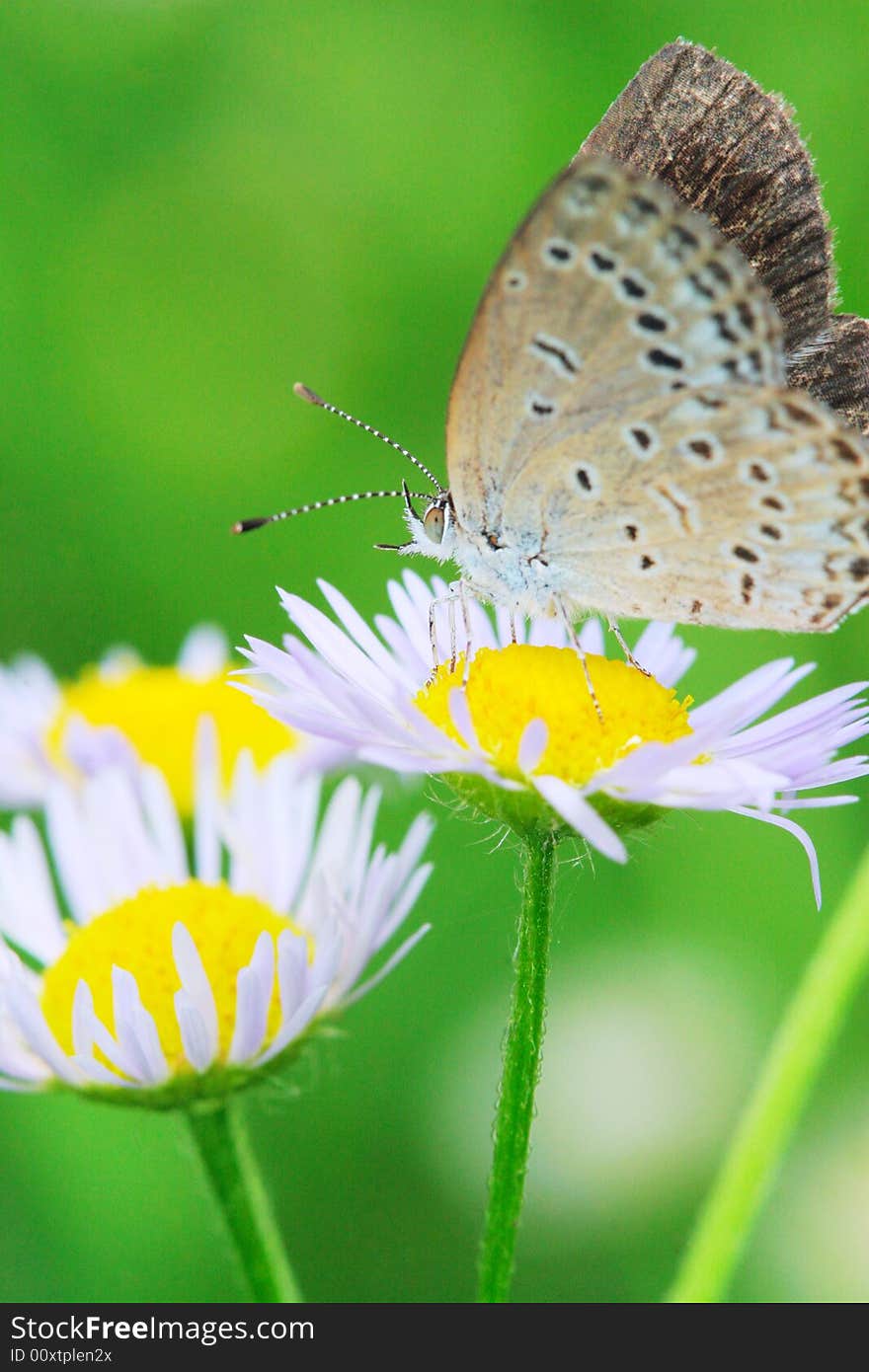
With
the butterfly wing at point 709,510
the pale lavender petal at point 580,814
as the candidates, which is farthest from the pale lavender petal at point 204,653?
the pale lavender petal at point 580,814

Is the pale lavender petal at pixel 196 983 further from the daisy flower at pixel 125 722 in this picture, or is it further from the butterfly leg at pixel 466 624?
the daisy flower at pixel 125 722

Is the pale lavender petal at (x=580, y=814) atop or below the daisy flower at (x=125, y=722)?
below

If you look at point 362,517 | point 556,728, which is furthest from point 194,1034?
point 362,517

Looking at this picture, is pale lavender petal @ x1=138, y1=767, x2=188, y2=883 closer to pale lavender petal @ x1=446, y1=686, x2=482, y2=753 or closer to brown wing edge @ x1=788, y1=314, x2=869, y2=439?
pale lavender petal @ x1=446, y1=686, x2=482, y2=753

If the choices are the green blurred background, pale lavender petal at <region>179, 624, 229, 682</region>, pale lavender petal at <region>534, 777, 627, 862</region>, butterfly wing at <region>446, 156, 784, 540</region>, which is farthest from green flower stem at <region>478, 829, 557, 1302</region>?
pale lavender petal at <region>179, 624, 229, 682</region>

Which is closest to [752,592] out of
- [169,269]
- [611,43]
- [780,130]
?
[780,130]

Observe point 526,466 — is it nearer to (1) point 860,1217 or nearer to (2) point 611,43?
(1) point 860,1217
